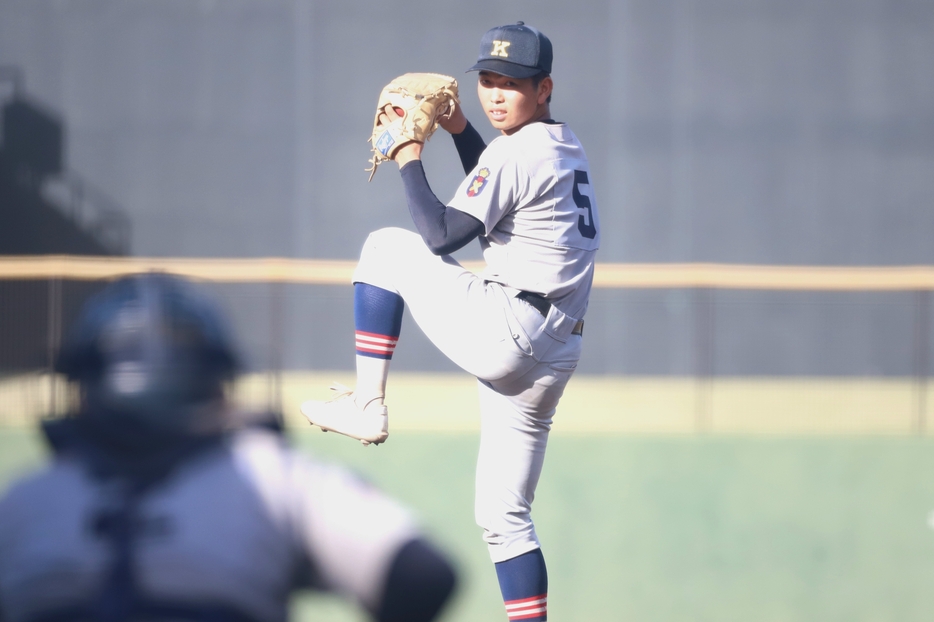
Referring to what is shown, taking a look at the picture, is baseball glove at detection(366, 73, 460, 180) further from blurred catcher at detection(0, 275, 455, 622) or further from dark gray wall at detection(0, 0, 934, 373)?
dark gray wall at detection(0, 0, 934, 373)

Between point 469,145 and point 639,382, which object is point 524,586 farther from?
point 639,382

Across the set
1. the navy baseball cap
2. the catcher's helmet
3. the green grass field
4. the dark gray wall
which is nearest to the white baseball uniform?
the navy baseball cap

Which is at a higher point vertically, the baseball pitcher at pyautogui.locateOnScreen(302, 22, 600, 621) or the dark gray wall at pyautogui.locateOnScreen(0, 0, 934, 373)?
the dark gray wall at pyautogui.locateOnScreen(0, 0, 934, 373)

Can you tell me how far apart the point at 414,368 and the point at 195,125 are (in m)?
3.14

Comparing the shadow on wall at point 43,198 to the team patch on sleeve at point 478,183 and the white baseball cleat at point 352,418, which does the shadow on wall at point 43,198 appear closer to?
the white baseball cleat at point 352,418

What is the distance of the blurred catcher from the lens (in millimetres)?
747

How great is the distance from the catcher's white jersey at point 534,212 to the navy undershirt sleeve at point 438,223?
0.02m

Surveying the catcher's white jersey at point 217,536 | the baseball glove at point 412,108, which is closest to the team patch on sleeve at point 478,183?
the baseball glove at point 412,108

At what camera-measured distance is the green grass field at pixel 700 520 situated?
3.09m

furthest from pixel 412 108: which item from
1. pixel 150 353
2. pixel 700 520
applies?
pixel 700 520

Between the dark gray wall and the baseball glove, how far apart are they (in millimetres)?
5601

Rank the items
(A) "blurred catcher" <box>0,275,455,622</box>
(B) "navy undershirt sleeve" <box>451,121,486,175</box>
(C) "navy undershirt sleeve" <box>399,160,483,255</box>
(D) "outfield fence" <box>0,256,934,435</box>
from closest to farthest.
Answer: (A) "blurred catcher" <box>0,275,455,622</box> → (C) "navy undershirt sleeve" <box>399,160,483,255</box> → (B) "navy undershirt sleeve" <box>451,121,486,175</box> → (D) "outfield fence" <box>0,256,934,435</box>

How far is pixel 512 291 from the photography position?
1810mm

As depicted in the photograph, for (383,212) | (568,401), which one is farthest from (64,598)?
(383,212)
